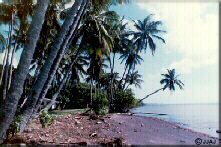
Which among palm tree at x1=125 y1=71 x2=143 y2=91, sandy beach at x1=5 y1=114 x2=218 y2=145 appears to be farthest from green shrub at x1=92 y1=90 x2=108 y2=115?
palm tree at x1=125 y1=71 x2=143 y2=91

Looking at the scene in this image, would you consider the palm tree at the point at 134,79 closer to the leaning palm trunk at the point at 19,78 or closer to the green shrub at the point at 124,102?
the green shrub at the point at 124,102

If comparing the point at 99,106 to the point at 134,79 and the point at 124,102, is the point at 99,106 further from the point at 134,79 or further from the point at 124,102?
the point at 134,79

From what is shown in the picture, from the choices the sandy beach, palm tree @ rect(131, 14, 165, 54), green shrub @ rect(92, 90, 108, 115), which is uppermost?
palm tree @ rect(131, 14, 165, 54)

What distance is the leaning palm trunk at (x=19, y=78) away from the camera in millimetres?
11041

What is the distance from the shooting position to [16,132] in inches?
470

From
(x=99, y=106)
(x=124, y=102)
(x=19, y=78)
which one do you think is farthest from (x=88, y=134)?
(x=124, y=102)

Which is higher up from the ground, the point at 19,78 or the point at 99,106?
the point at 19,78

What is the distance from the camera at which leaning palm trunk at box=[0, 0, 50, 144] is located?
435 inches

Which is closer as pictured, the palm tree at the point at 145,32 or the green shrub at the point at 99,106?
the green shrub at the point at 99,106

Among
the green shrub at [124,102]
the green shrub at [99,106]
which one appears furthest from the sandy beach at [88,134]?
the green shrub at [124,102]

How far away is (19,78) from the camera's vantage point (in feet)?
37.1

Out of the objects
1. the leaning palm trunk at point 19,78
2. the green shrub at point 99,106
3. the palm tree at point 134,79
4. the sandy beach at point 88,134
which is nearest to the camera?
the leaning palm trunk at point 19,78

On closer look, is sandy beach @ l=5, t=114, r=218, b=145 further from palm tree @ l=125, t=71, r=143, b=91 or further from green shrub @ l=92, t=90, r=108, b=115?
palm tree @ l=125, t=71, r=143, b=91

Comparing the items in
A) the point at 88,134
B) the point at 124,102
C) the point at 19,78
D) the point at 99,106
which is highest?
the point at 19,78
